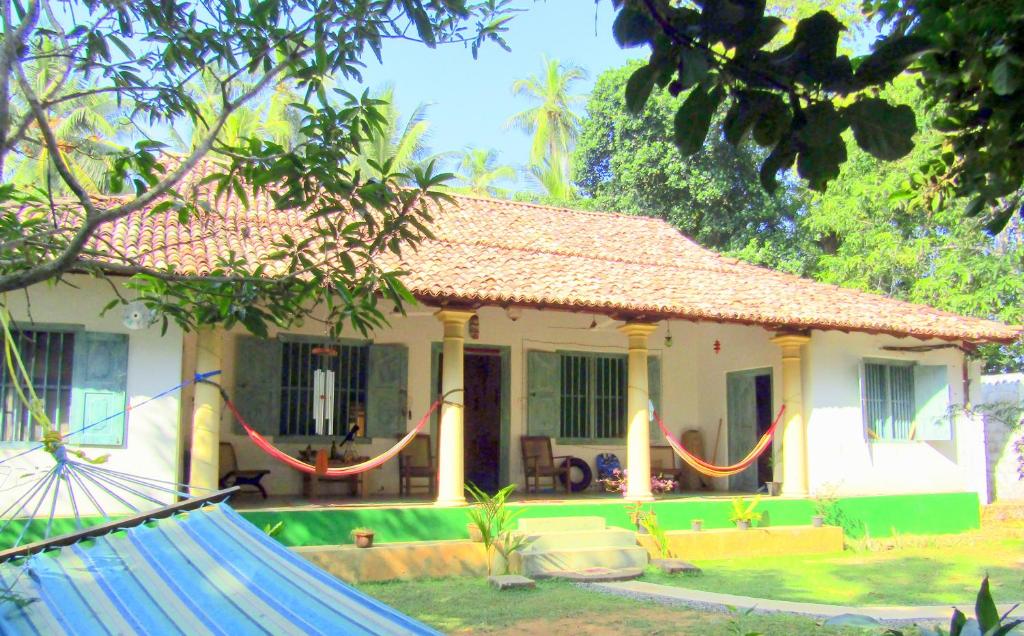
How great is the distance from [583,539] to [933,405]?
495 cm

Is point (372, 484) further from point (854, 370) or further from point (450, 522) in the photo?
point (854, 370)

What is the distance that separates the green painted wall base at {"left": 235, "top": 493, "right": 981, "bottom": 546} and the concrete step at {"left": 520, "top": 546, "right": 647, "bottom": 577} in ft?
2.04

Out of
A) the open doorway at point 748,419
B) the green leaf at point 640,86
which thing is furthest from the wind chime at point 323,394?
the green leaf at point 640,86

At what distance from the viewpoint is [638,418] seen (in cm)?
932

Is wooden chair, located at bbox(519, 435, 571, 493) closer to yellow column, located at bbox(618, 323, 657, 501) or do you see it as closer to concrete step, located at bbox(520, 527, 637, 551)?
yellow column, located at bbox(618, 323, 657, 501)

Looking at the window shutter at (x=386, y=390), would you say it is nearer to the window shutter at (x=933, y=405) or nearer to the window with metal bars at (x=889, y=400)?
the window with metal bars at (x=889, y=400)

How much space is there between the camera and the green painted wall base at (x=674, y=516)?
7.80 m

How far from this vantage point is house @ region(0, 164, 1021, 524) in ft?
24.8

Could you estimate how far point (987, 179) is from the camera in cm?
234

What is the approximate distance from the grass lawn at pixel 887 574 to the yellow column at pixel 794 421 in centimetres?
88

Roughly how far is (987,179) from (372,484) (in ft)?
27.7

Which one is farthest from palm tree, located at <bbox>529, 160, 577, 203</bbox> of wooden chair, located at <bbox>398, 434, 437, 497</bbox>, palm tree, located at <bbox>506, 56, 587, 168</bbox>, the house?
wooden chair, located at <bbox>398, 434, 437, 497</bbox>

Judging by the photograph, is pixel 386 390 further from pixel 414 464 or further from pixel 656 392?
pixel 656 392

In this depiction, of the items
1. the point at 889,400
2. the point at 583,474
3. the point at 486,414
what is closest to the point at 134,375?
the point at 486,414
